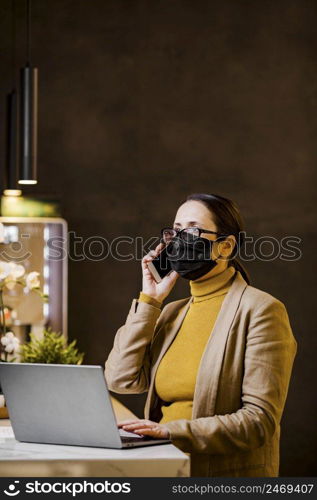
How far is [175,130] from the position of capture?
547 cm

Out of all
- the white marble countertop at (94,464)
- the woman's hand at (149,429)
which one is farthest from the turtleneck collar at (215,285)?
the white marble countertop at (94,464)

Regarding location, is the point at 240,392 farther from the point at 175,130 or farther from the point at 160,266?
the point at 175,130

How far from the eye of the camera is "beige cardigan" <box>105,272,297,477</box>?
2457 millimetres

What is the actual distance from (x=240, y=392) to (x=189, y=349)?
240 millimetres

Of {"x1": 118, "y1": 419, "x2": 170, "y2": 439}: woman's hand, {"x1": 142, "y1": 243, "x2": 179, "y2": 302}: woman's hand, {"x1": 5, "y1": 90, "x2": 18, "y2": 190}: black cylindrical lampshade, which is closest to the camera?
{"x1": 118, "y1": 419, "x2": 170, "y2": 439}: woman's hand

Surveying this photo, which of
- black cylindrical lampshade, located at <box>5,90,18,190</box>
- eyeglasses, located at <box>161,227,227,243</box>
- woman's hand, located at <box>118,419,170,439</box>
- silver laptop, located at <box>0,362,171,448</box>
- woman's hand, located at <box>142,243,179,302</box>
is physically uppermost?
black cylindrical lampshade, located at <box>5,90,18,190</box>

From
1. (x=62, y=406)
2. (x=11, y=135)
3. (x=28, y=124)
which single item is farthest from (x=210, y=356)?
(x=11, y=135)

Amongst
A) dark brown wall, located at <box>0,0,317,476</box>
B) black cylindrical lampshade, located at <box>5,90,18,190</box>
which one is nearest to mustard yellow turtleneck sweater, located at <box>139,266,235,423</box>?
black cylindrical lampshade, located at <box>5,90,18,190</box>

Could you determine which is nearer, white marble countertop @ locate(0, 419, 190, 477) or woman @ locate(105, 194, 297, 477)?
white marble countertop @ locate(0, 419, 190, 477)

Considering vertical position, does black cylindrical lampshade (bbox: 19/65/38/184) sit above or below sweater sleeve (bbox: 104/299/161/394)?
above

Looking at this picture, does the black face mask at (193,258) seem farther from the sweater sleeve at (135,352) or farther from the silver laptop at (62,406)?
the silver laptop at (62,406)

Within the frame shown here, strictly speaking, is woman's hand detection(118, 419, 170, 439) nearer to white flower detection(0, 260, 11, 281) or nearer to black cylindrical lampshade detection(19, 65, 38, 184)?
white flower detection(0, 260, 11, 281)

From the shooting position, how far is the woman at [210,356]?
8.14ft

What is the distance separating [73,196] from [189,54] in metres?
1.26
